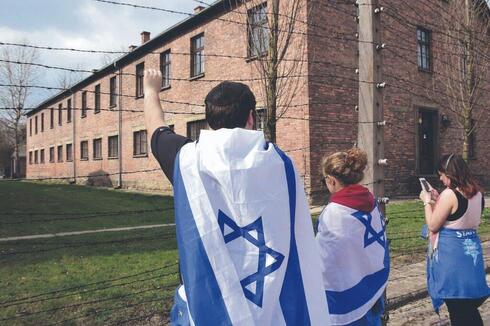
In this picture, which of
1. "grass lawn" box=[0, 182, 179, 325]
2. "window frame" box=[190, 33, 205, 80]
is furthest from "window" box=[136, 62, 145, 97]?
"grass lawn" box=[0, 182, 179, 325]

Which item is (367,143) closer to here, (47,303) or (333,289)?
(333,289)

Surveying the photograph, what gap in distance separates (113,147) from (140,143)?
387 centimetres

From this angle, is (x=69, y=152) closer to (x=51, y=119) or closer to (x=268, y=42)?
(x=51, y=119)

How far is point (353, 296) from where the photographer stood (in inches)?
97.9

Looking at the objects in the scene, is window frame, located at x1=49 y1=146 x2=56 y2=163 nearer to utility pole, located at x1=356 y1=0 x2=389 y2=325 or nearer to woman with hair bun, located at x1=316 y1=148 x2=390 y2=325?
utility pole, located at x1=356 y1=0 x2=389 y2=325

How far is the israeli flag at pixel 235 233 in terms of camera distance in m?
1.68

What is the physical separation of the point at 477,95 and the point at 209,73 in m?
9.20

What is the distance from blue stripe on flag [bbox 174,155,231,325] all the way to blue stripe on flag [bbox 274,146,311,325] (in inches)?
9.8

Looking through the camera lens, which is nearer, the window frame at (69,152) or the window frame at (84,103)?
the window frame at (84,103)

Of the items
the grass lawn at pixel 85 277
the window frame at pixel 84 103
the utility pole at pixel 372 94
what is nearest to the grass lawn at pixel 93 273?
the grass lawn at pixel 85 277

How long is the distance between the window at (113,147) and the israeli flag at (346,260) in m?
23.2

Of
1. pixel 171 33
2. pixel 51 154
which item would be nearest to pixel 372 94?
pixel 171 33

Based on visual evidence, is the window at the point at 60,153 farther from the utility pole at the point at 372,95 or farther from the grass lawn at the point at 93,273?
the utility pole at the point at 372,95

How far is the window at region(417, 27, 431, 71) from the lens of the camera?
16.3 m
